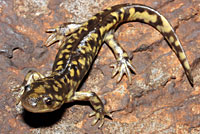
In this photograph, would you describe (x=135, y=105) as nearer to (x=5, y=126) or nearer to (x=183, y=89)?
(x=183, y=89)

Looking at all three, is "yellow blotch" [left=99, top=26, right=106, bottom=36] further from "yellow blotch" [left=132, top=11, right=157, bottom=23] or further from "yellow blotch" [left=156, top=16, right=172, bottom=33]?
"yellow blotch" [left=156, top=16, right=172, bottom=33]

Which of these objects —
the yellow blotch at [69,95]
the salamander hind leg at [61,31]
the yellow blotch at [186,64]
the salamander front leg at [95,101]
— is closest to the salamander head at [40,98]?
the yellow blotch at [69,95]

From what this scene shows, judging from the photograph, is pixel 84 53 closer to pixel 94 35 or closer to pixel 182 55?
pixel 94 35

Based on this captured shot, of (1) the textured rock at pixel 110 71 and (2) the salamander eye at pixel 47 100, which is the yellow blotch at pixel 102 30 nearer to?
(1) the textured rock at pixel 110 71

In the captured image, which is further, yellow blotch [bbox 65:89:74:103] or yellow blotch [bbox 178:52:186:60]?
yellow blotch [bbox 178:52:186:60]

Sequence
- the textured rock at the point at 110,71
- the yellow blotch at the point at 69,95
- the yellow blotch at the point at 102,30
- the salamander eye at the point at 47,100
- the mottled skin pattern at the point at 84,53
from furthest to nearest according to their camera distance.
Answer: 1. the yellow blotch at the point at 102,30
2. the textured rock at the point at 110,71
3. the yellow blotch at the point at 69,95
4. the mottled skin pattern at the point at 84,53
5. the salamander eye at the point at 47,100

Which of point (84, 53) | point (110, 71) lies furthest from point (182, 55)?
point (84, 53)

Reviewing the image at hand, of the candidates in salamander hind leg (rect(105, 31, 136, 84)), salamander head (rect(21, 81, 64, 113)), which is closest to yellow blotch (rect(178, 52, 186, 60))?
salamander hind leg (rect(105, 31, 136, 84))

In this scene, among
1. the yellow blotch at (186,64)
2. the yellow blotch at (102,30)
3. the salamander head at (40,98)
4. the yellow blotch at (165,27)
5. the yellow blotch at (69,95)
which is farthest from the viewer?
the yellow blotch at (165,27)
